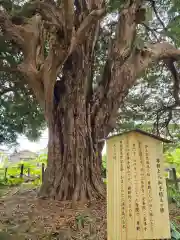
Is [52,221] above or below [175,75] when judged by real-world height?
below

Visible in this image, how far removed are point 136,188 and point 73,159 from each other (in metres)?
1.89

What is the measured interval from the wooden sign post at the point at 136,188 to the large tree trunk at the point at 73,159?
1.65 meters

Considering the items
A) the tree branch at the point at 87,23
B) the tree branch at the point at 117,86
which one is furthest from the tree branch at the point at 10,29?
the tree branch at the point at 117,86

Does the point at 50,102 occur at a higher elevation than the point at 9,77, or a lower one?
A: lower

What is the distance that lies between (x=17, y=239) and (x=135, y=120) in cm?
553

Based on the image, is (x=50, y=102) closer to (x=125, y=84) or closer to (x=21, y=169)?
(x=125, y=84)

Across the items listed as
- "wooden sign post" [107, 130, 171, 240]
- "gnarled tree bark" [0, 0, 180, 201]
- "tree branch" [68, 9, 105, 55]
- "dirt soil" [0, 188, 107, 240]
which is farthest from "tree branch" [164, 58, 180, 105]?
"wooden sign post" [107, 130, 171, 240]

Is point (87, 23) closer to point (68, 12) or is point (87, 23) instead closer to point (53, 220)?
point (68, 12)

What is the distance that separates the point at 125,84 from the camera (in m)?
4.55

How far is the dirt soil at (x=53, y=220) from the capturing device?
2938 millimetres

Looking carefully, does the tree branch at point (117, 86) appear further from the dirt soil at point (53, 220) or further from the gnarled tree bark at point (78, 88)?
the dirt soil at point (53, 220)

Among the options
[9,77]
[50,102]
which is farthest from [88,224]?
[9,77]

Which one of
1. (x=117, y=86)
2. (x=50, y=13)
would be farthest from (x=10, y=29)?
(x=117, y=86)

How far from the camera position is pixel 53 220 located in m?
3.39
